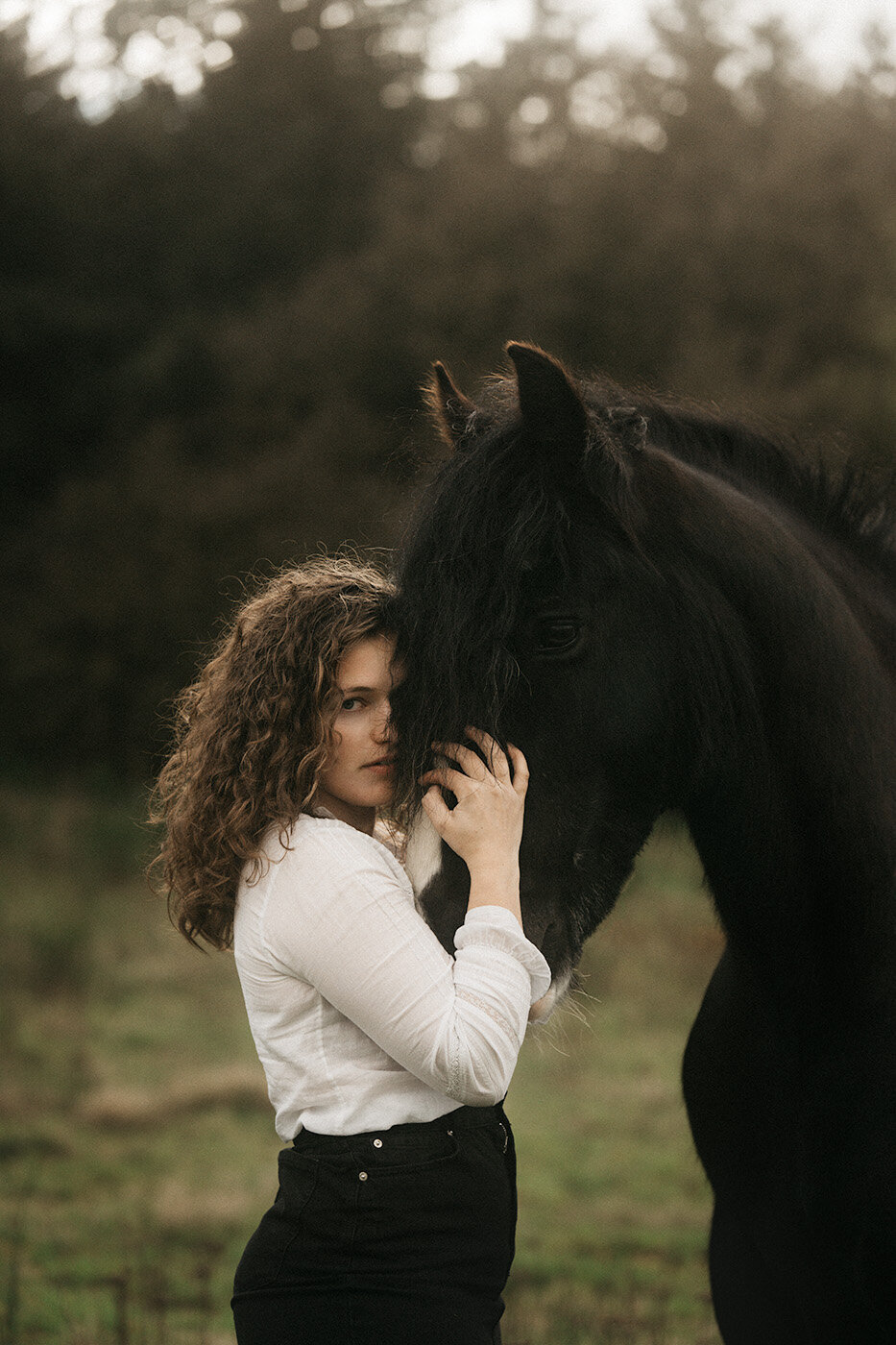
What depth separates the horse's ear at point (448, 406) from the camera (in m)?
1.94

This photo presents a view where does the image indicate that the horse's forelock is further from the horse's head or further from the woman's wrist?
the woman's wrist

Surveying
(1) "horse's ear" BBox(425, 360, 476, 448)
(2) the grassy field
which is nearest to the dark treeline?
(2) the grassy field

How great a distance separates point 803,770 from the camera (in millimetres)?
1703

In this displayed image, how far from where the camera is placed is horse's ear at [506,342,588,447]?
Result: 1.53m

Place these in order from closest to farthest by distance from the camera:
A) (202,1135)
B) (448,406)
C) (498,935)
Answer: (498,935) < (448,406) < (202,1135)

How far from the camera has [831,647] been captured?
1.73 metres

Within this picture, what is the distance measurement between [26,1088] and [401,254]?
1121cm

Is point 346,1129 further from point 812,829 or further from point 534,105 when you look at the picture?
point 534,105

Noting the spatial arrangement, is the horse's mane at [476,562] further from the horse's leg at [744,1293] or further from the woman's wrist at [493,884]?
the horse's leg at [744,1293]

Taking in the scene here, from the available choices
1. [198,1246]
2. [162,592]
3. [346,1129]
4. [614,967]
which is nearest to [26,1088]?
[198,1246]

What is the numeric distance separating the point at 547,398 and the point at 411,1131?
1.09 metres

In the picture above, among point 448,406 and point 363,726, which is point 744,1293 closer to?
point 363,726

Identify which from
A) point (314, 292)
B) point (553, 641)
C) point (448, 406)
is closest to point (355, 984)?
point (553, 641)

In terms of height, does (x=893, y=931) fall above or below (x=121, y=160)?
below
